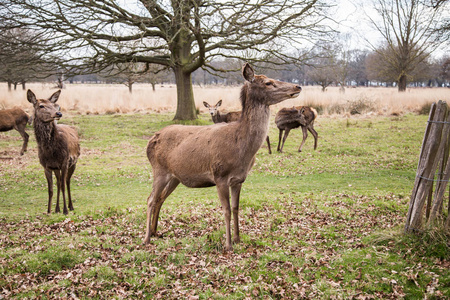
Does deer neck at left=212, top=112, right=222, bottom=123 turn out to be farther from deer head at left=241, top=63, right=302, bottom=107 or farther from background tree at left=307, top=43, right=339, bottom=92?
deer head at left=241, top=63, right=302, bottom=107

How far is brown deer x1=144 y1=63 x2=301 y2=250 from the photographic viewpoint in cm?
559

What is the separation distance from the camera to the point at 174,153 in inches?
242

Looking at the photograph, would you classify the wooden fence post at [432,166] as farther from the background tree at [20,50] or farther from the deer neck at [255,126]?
the background tree at [20,50]

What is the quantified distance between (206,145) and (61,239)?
9.91ft

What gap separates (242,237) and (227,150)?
1.61 meters

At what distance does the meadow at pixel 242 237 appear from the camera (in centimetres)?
455

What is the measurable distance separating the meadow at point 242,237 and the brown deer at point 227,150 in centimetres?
79

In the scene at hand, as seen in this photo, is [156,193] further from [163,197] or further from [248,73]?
[248,73]

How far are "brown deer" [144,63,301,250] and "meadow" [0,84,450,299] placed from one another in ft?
2.58

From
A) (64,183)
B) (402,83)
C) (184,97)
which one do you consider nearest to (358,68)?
(402,83)

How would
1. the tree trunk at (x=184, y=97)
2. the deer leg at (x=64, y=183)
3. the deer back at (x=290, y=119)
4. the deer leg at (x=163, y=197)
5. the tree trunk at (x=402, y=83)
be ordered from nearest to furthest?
the deer leg at (x=163, y=197) < the deer leg at (x=64, y=183) < the deer back at (x=290, y=119) < the tree trunk at (x=184, y=97) < the tree trunk at (x=402, y=83)

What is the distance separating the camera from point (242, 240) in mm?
6105

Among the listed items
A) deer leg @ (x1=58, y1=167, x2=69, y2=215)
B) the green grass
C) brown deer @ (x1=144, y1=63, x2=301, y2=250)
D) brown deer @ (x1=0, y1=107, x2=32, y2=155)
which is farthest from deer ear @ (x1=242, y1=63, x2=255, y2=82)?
brown deer @ (x1=0, y1=107, x2=32, y2=155)

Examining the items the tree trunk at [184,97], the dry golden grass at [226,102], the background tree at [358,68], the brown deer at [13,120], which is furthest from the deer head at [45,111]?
the background tree at [358,68]
